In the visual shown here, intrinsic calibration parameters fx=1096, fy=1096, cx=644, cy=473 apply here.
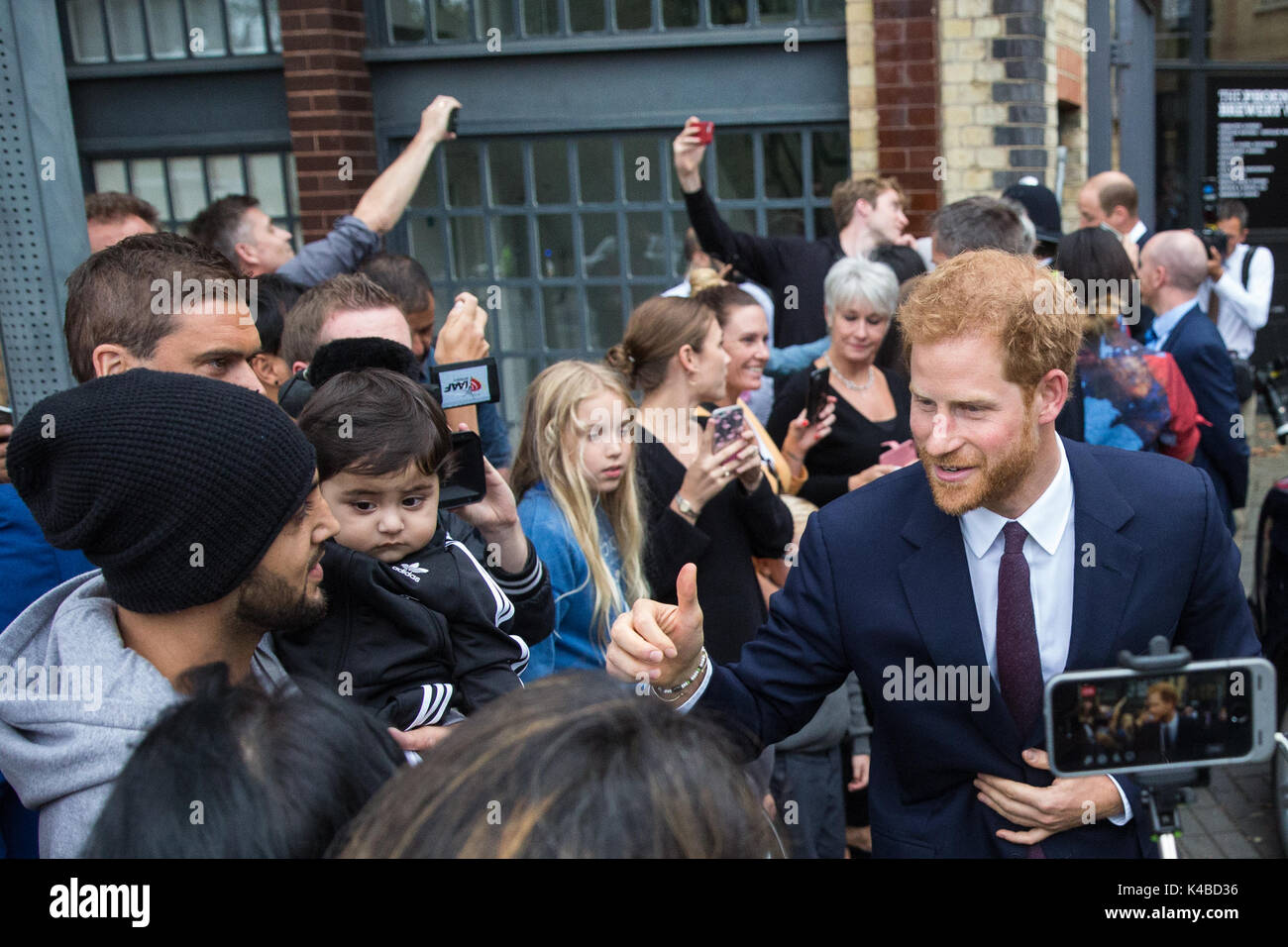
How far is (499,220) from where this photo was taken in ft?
23.0

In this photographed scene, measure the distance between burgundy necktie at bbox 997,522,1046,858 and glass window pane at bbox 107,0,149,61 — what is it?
22.5ft

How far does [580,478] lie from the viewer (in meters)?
2.90

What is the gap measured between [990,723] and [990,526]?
36 cm

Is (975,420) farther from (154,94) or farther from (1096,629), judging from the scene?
(154,94)

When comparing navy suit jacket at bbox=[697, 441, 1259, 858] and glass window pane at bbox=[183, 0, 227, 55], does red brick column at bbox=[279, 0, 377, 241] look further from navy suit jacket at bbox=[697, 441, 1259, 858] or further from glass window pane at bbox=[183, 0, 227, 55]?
navy suit jacket at bbox=[697, 441, 1259, 858]

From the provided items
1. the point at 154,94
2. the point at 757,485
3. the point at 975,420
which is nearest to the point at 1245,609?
the point at 975,420

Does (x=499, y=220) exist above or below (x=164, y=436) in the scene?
above

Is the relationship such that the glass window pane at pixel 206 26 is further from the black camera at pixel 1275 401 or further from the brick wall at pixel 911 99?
the black camera at pixel 1275 401

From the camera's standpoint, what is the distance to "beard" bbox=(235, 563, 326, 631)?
1.76 meters

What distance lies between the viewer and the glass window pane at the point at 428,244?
23.2ft

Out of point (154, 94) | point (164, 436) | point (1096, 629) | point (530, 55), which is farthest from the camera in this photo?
point (154, 94)

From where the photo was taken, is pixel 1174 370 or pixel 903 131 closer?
pixel 1174 370

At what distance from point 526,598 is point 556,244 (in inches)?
191

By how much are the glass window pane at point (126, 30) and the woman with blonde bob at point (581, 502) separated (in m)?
5.46
